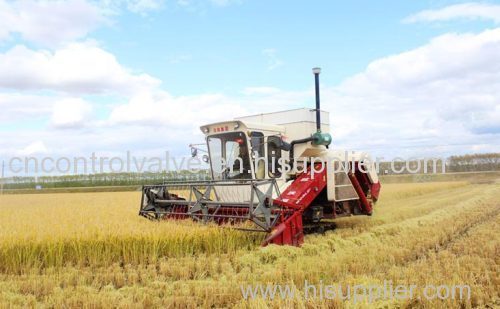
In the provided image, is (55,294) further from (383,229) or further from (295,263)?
(383,229)

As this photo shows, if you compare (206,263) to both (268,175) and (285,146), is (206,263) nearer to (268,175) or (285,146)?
(268,175)

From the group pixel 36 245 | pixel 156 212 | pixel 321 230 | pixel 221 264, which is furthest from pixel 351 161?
pixel 36 245

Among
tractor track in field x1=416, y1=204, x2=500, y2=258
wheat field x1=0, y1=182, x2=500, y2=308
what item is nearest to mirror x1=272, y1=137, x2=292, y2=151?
wheat field x1=0, y1=182, x2=500, y2=308

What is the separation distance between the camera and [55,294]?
4.26 metres

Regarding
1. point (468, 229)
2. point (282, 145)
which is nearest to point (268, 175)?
point (282, 145)

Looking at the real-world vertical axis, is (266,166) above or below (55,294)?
above

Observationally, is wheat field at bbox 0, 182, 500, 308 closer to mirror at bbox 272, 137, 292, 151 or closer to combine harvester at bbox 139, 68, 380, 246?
combine harvester at bbox 139, 68, 380, 246

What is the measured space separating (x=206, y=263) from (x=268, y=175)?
A: 300 cm

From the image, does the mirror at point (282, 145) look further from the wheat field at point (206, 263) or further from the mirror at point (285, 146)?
the wheat field at point (206, 263)

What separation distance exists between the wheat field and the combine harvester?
27.8 inches

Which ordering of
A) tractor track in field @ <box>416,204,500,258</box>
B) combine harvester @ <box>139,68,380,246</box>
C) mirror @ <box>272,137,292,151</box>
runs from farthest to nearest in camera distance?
mirror @ <box>272,137,292,151</box>
combine harvester @ <box>139,68,380,246</box>
tractor track in field @ <box>416,204,500,258</box>

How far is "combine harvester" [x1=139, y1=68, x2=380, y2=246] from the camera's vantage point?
7.44 m

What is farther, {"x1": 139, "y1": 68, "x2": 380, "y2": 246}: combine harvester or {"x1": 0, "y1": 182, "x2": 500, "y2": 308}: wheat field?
{"x1": 139, "y1": 68, "x2": 380, "y2": 246}: combine harvester

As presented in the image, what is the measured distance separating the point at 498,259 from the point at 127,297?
431 centimetres
